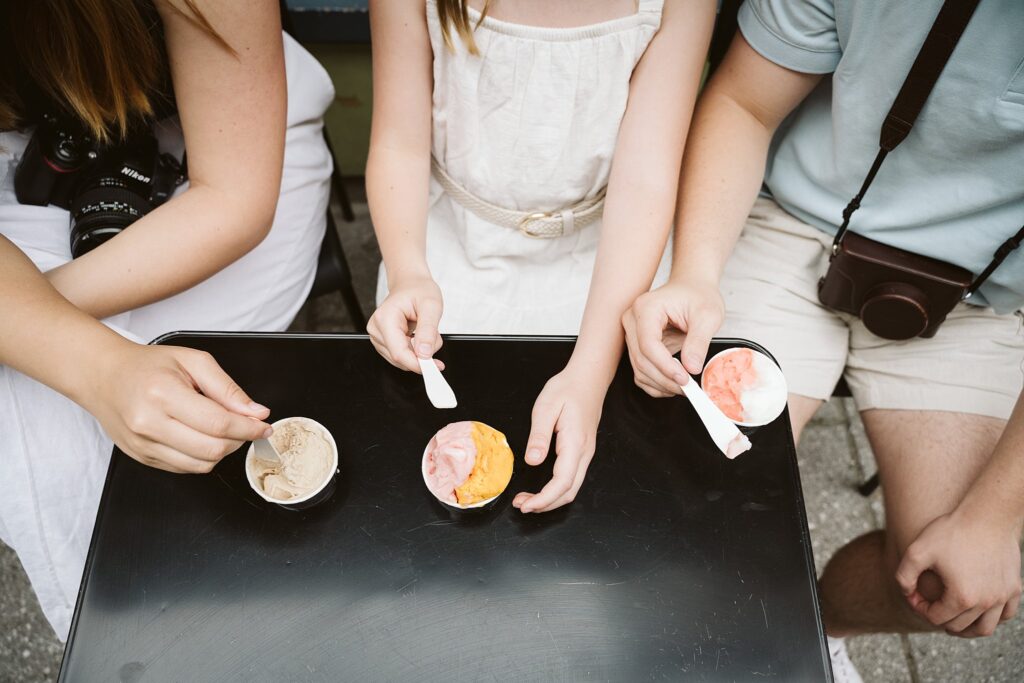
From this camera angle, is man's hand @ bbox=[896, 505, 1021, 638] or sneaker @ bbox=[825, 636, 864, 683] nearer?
man's hand @ bbox=[896, 505, 1021, 638]

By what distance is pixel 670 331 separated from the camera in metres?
1.01

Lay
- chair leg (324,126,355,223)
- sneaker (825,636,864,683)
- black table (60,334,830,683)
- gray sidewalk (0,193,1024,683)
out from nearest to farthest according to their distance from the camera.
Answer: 1. black table (60,334,830,683)
2. sneaker (825,636,864,683)
3. gray sidewalk (0,193,1024,683)
4. chair leg (324,126,355,223)

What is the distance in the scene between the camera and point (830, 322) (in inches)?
52.6

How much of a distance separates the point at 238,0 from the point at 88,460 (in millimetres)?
782

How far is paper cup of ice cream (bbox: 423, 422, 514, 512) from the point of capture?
77 centimetres

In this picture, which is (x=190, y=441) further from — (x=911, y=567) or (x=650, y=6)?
(x=911, y=567)

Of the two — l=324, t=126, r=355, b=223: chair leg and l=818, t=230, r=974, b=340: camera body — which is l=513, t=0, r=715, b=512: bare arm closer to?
l=818, t=230, r=974, b=340: camera body

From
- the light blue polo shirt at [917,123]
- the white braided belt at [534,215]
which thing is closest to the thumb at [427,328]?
the white braided belt at [534,215]

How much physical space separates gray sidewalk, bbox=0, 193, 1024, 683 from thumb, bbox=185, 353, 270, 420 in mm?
1224

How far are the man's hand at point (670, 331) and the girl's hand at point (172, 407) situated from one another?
1.81 ft

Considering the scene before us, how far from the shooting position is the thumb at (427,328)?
2.91ft

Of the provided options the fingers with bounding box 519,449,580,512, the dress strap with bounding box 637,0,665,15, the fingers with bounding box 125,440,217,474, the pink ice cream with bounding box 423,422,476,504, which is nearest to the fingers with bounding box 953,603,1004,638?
the fingers with bounding box 519,449,580,512

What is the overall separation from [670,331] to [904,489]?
602 mm

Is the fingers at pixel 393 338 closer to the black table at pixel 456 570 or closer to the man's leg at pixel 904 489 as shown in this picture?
the black table at pixel 456 570
